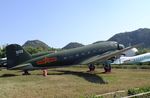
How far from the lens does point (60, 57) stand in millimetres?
40938

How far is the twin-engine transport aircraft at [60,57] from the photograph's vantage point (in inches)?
1539

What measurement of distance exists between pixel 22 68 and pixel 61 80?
311 inches

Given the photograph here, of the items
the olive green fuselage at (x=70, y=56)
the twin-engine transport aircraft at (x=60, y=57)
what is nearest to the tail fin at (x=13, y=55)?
the twin-engine transport aircraft at (x=60, y=57)

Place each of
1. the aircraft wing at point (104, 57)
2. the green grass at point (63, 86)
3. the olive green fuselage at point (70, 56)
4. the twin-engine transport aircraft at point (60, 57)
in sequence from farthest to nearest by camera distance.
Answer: the olive green fuselage at point (70, 56)
the twin-engine transport aircraft at point (60, 57)
the aircraft wing at point (104, 57)
the green grass at point (63, 86)

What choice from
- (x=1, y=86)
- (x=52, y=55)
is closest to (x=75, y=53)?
(x=52, y=55)

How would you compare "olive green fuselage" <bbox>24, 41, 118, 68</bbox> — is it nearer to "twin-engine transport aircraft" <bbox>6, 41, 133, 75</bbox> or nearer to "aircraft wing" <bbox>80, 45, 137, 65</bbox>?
"twin-engine transport aircraft" <bbox>6, 41, 133, 75</bbox>

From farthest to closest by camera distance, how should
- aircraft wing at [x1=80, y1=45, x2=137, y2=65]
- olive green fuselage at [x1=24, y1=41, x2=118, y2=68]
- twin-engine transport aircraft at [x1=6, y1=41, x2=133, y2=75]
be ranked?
olive green fuselage at [x1=24, y1=41, x2=118, y2=68]
twin-engine transport aircraft at [x1=6, y1=41, x2=133, y2=75]
aircraft wing at [x1=80, y1=45, x2=137, y2=65]

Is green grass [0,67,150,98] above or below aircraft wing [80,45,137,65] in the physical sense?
below

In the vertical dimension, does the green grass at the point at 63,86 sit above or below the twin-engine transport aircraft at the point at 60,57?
below

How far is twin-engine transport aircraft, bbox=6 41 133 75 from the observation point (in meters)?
39.1

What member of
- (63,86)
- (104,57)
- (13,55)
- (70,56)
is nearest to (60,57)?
(70,56)

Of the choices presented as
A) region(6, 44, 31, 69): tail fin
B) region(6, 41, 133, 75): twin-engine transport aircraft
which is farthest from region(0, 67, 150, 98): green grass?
region(6, 44, 31, 69): tail fin

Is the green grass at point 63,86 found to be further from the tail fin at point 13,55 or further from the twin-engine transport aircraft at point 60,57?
the tail fin at point 13,55

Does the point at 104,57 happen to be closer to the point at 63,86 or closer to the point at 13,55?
the point at 13,55
